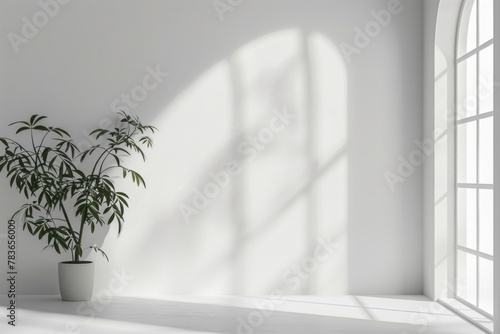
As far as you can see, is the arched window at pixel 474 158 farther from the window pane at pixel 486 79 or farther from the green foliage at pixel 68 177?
the green foliage at pixel 68 177

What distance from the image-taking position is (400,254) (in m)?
5.05

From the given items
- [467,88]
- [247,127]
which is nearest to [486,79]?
[467,88]

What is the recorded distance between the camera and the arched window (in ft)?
14.2

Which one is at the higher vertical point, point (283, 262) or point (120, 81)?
point (120, 81)

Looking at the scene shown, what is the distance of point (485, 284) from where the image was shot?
443 cm

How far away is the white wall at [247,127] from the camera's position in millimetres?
4965

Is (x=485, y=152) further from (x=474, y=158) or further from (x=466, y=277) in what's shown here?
(x=466, y=277)

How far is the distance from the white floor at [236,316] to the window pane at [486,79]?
1515 mm

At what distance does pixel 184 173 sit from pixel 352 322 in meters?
1.81

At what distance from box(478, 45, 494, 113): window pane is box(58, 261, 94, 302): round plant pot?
3.15 metres

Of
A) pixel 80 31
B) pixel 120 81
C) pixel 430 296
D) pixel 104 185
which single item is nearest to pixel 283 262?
pixel 430 296

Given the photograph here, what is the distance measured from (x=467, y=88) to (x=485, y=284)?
1.47m

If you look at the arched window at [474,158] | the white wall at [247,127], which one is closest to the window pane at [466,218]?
the arched window at [474,158]

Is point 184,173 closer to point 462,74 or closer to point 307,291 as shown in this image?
point 307,291
